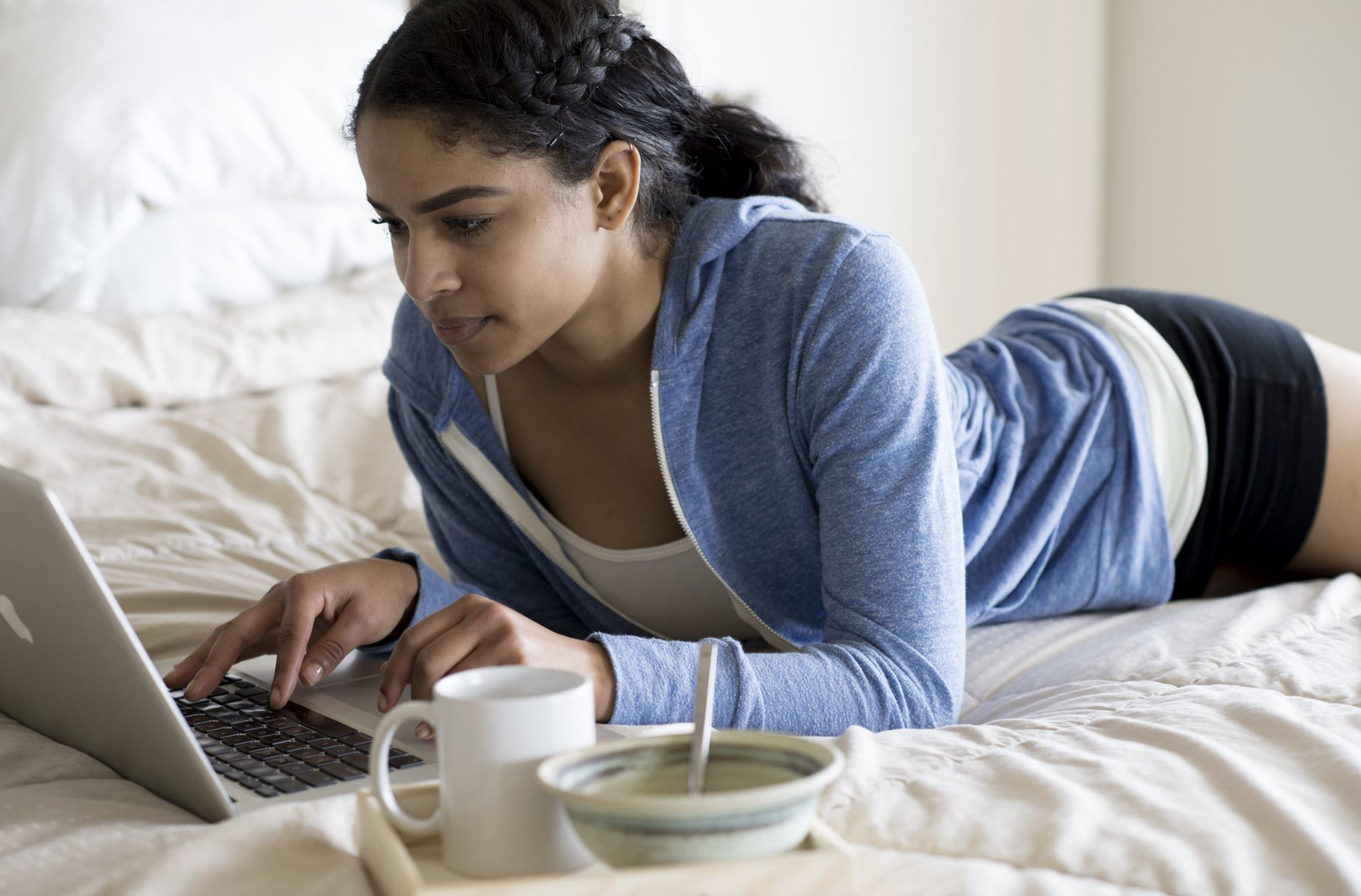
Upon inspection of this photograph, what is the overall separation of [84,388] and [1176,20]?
220 centimetres

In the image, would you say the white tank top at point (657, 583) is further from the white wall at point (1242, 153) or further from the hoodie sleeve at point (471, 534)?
the white wall at point (1242, 153)

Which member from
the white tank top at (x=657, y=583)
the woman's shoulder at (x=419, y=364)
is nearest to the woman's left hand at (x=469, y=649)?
the white tank top at (x=657, y=583)

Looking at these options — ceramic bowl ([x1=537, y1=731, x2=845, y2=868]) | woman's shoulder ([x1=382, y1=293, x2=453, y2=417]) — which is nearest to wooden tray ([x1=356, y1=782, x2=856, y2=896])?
ceramic bowl ([x1=537, y1=731, x2=845, y2=868])

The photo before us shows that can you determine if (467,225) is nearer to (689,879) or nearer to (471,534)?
(471,534)

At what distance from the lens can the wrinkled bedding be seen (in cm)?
62

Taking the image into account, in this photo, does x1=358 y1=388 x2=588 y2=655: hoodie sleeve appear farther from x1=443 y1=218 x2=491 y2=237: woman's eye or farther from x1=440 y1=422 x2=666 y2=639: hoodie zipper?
x1=443 y1=218 x2=491 y2=237: woman's eye

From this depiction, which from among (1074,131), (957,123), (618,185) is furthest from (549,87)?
(1074,131)

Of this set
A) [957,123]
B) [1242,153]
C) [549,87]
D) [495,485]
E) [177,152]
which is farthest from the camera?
[957,123]

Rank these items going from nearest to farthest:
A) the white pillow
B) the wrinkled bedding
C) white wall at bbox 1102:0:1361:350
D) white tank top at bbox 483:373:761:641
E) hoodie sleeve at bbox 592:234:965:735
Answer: the wrinkled bedding < hoodie sleeve at bbox 592:234:965:735 < white tank top at bbox 483:373:761:641 < the white pillow < white wall at bbox 1102:0:1361:350

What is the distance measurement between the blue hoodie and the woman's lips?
154mm

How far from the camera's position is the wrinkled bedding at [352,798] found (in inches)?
24.6

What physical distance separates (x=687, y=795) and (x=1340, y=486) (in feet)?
3.65

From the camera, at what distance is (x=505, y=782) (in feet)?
1.77

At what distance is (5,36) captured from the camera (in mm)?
1742
